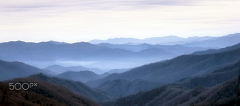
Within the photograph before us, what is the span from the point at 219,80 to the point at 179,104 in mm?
44929

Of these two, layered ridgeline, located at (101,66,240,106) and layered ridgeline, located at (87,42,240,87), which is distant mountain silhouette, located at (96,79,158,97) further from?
layered ridgeline, located at (101,66,240,106)

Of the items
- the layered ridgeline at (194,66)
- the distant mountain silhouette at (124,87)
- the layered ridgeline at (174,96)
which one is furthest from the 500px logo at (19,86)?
the layered ridgeline at (194,66)

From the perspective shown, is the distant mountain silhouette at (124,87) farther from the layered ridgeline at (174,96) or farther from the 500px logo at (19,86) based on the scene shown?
the 500px logo at (19,86)

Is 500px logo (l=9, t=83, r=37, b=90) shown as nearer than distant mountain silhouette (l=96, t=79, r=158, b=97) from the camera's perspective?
Yes

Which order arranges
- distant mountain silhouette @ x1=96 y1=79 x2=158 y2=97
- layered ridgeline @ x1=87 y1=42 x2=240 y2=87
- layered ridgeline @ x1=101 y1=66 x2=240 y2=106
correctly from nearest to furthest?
layered ridgeline @ x1=101 y1=66 x2=240 y2=106 < distant mountain silhouette @ x1=96 y1=79 x2=158 y2=97 < layered ridgeline @ x1=87 y1=42 x2=240 y2=87

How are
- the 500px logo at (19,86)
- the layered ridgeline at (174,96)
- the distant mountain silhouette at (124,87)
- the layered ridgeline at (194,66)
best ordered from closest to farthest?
the 500px logo at (19,86) < the layered ridgeline at (174,96) < the distant mountain silhouette at (124,87) < the layered ridgeline at (194,66)

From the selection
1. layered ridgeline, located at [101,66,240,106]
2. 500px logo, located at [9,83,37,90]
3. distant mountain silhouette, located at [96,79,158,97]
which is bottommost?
distant mountain silhouette, located at [96,79,158,97]

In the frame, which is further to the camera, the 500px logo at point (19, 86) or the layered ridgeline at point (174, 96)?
the layered ridgeline at point (174, 96)

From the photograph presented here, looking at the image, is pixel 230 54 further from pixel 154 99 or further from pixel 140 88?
pixel 154 99

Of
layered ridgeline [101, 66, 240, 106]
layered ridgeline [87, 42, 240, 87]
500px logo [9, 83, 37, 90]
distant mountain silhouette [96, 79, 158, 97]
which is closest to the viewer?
500px logo [9, 83, 37, 90]

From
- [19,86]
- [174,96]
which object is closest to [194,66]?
[174,96]

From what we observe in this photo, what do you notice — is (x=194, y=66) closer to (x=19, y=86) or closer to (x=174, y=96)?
(x=174, y=96)

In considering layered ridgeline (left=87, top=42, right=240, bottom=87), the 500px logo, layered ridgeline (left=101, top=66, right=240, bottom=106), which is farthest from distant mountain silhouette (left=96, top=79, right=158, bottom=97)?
the 500px logo

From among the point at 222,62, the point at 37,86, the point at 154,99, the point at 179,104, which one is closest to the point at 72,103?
the point at 37,86
